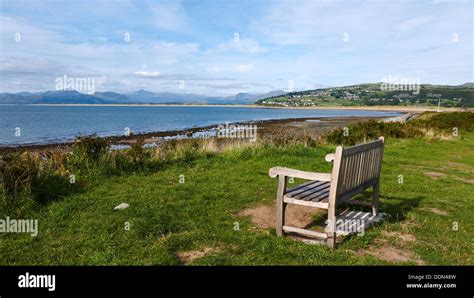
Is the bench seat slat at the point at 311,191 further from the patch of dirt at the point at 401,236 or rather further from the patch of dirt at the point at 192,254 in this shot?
the patch of dirt at the point at 192,254

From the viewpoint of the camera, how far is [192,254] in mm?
4836

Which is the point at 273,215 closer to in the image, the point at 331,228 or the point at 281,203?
the point at 281,203

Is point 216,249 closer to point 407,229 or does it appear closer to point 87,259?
point 87,259

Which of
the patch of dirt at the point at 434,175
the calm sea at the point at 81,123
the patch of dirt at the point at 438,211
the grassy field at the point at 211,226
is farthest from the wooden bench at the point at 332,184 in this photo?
the calm sea at the point at 81,123

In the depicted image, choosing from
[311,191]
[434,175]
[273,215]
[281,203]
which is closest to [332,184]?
[311,191]

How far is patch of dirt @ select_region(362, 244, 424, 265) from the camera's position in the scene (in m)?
4.75

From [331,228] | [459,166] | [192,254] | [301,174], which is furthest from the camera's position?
[459,166]

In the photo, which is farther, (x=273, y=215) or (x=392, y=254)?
(x=273, y=215)

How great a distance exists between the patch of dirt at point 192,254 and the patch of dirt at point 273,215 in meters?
1.33

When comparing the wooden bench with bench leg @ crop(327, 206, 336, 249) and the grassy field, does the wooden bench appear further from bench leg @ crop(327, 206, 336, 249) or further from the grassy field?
the grassy field

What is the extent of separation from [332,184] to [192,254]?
208 centimetres

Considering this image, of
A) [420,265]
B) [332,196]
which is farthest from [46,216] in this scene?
[420,265]

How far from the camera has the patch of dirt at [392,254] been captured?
15.6 ft
